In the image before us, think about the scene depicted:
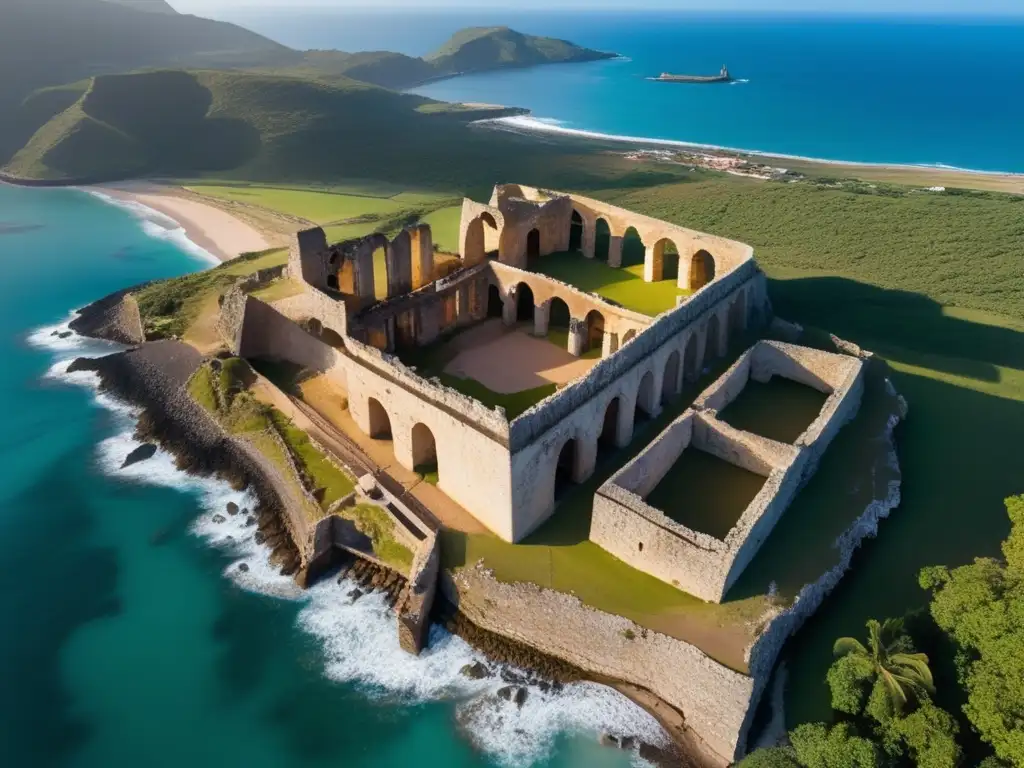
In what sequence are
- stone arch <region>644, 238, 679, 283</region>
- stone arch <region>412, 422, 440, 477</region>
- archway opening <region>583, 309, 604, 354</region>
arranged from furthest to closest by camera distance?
stone arch <region>644, 238, 679, 283</region>
archway opening <region>583, 309, 604, 354</region>
stone arch <region>412, 422, 440, 477</region>

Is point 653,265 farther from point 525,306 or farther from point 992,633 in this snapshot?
point 992,633

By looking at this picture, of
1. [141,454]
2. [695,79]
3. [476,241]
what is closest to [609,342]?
[476,241]

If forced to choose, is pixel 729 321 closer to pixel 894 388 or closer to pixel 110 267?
pixel 894 388

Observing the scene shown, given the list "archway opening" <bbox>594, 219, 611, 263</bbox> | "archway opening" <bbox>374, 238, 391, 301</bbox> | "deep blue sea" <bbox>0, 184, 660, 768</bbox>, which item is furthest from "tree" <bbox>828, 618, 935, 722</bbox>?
"archway opening" <bbox>594, 219, 611, 263</bbox>

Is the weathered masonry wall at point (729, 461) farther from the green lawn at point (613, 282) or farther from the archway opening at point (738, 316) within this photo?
the green lawn at point (613, 282)

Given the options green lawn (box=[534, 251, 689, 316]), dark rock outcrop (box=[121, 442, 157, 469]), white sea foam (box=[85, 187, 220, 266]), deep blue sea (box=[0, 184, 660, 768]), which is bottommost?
deep blue sea (box=[0, 184, 660, 768])

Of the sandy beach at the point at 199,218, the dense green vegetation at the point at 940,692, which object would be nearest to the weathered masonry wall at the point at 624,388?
the dense green vegetation at the point at 940,692

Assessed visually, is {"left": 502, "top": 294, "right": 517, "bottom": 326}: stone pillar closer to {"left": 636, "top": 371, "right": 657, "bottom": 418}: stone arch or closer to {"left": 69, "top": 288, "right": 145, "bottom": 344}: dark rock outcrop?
{"left": 636, "top": 371, "right": 657, "bottom": 418}: stone arch
